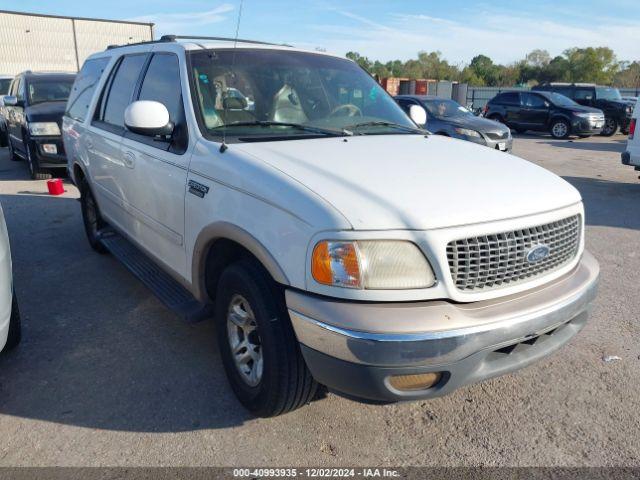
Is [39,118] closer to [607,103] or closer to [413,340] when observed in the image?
[413,340]

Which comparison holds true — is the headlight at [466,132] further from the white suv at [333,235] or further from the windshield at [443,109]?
the white suv at [333,235]

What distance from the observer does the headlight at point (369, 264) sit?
7.26 ft

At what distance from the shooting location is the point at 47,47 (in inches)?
1537

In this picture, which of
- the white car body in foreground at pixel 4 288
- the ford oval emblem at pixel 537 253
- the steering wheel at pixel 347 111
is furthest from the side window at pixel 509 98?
the white car body in foreground at pixel 4 288

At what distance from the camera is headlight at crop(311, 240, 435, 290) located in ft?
7.26

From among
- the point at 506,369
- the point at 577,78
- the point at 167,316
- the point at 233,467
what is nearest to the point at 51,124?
the point at 167,316

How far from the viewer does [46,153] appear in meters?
9.38

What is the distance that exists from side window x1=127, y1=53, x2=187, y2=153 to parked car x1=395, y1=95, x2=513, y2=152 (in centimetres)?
836

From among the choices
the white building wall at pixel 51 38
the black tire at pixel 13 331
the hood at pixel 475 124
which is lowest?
the black tire at pixel 13 331

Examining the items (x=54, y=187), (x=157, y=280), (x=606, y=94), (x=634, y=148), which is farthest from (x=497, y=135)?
(x=606, y=94)

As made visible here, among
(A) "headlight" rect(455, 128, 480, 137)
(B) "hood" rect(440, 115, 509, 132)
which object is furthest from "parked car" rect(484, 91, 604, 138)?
(A) "headlight" rect(455, 128, 480, 137)

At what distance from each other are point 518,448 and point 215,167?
6.95 feet

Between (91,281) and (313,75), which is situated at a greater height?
(313,75)

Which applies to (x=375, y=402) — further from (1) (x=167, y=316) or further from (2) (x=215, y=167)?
(1) (x=167, y=316)
